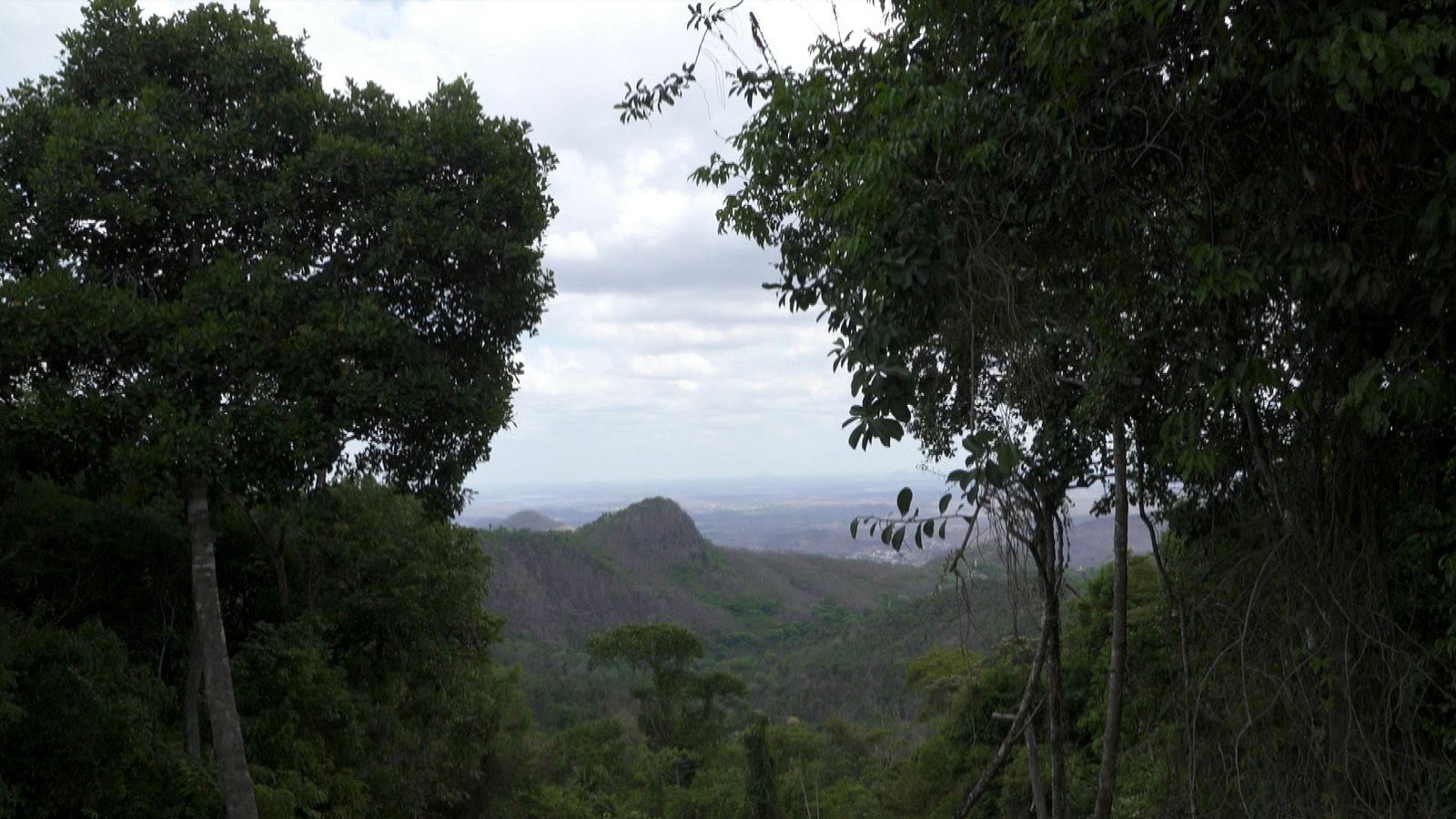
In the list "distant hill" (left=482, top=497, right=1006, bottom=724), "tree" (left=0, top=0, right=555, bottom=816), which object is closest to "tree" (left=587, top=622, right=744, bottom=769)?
"distant hill" (left=482, top=497, right=1006, bottom=724)

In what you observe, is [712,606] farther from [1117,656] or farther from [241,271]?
[1117,656]

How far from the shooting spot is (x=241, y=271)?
23.1 feet

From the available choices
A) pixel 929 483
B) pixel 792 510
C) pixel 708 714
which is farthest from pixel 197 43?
pixel 792 510

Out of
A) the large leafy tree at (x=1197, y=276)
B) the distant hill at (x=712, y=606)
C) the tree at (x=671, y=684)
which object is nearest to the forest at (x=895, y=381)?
the large leafy tree at (x=1197, y=276)

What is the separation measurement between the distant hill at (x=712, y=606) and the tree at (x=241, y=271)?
82.1 ft

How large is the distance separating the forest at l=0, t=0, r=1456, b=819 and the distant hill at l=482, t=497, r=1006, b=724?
23.6m

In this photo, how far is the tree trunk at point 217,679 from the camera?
747 cm

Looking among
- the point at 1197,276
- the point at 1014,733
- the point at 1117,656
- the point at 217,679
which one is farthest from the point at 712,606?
the point at 1197,276

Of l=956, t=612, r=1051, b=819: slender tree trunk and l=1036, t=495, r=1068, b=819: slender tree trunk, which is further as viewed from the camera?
l=1036, t=495, r=1068, b=819: slender tree trunk

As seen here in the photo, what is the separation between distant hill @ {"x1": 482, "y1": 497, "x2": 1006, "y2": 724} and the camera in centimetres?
4269

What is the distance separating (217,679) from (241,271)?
9.55 ft

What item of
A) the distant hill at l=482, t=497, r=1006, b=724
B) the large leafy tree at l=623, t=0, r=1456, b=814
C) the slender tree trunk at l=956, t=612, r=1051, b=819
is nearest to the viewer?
the large leafy tree at l=623, t=0, r=1456, b=814

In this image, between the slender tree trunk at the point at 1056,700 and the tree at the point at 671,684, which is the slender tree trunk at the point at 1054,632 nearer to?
the slender tree trunk at the point at 1056,700

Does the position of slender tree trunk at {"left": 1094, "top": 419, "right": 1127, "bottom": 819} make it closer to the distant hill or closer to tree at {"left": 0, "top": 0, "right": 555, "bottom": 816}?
tree at {"left": 0, "top": 0, "right": 555, "bottom": 816}
